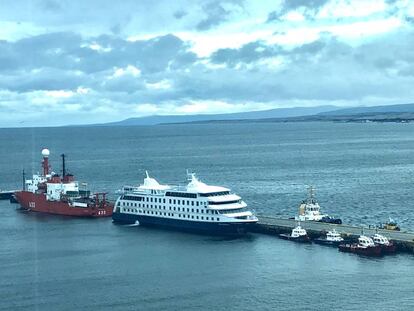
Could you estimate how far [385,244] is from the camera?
177ft

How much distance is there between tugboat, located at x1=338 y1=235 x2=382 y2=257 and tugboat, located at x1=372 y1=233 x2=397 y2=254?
1.20 ft

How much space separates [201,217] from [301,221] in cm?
868

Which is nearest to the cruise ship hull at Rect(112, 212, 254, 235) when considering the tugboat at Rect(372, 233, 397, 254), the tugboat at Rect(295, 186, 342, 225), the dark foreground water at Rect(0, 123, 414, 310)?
the dark foreground water at Rect(0, 123, 414, 310)

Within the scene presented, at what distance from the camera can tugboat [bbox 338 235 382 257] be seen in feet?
176

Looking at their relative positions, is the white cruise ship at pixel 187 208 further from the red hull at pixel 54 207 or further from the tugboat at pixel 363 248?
the tugboat at pixel 363 248

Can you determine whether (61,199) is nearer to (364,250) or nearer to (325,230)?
(325,230)

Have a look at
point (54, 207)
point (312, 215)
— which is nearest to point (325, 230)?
point (312, 215)

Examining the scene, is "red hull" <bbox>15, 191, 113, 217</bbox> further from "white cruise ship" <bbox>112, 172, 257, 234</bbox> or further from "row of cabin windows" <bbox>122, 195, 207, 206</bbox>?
"row of cabin windows" <bbox>122, 195, 207, 206</bbox>

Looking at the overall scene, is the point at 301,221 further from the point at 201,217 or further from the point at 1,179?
the point at 1,179

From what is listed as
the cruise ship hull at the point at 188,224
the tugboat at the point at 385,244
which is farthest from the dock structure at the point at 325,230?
the cruise ship hull at the point at 188,224

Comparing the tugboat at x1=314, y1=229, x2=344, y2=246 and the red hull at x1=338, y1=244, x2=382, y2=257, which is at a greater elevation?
the tugboat at x1=314, y1=229, x2=344, y2=246

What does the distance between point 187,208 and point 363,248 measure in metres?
18.7

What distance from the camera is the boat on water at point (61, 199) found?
7825 centimetres

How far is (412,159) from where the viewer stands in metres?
148
